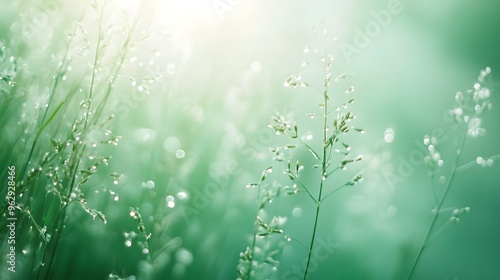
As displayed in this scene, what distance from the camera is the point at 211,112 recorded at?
1.83 meters

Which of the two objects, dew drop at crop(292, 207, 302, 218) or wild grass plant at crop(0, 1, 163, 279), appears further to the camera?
dew drop at crop(292, 207, 302, 218)


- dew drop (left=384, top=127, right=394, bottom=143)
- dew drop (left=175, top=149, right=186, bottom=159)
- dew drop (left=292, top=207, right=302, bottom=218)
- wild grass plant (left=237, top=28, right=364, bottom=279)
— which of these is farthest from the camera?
dew drop (left=384, top=127, right=394, bottom=143)

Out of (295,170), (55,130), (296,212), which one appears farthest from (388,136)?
(55,130)

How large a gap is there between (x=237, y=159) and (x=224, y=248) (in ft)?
1.11

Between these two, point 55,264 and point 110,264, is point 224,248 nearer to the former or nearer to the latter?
point 110,264

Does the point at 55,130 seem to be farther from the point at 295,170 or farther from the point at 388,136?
the point at 388,136

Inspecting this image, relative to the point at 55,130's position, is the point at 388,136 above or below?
above

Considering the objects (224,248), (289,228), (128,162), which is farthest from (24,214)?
(289,228)

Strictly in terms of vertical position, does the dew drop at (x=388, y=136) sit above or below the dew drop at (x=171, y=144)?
above

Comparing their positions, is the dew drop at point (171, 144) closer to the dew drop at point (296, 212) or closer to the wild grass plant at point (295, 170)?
the wild grass plant at point (295, 170)

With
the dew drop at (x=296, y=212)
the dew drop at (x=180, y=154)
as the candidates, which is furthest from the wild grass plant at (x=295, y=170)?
the dew drop at (x=180, y=154)

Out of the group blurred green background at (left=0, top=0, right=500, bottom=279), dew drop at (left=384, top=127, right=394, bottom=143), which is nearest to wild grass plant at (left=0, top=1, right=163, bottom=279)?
blurred green background at (left=0, top=0, right=500, bottom=279)

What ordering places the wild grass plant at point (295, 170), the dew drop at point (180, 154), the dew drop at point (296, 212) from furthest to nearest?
the dew drop at point (296, 212), the dew drop at point (180, 154), the wild grass plant at point (295, 170)

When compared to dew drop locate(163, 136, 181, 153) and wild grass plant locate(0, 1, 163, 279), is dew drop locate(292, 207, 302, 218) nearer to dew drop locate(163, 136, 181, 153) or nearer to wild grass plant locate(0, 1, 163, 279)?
dew drop locate(163, 136, 181, 153)
